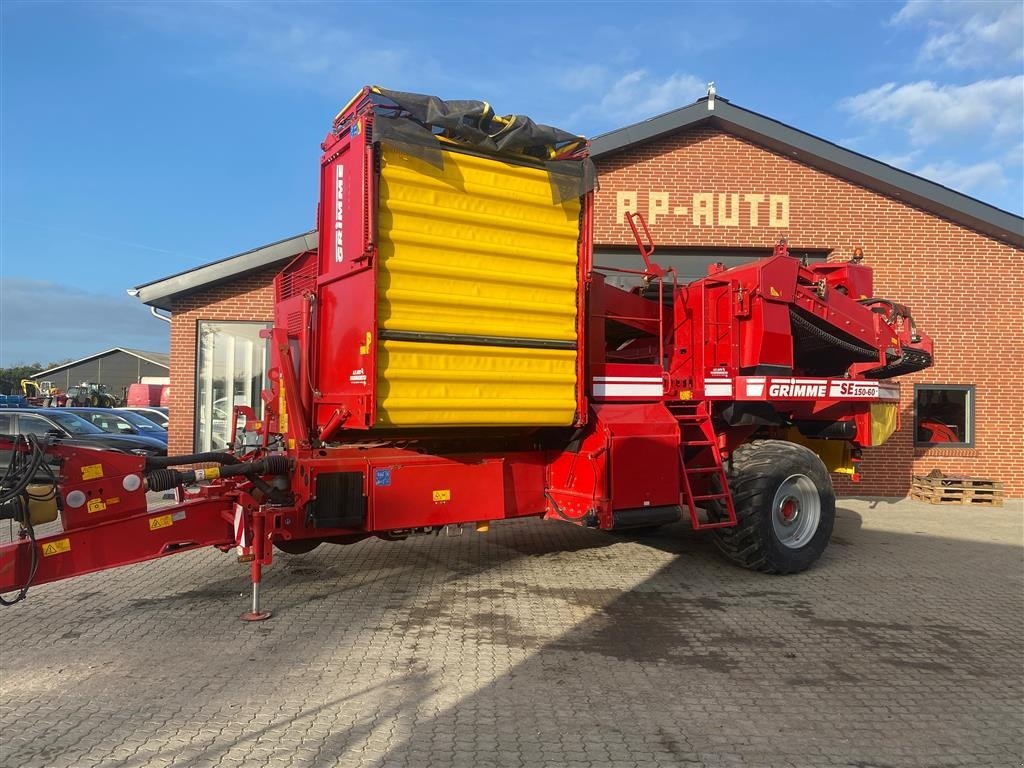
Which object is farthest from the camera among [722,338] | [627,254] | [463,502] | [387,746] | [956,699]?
[627,254]

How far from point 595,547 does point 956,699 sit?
4079 millimetres

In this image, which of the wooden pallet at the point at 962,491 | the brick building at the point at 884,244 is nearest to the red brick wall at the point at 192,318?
the brick building at the point at 884,244

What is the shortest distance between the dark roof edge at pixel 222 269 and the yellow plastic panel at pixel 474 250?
21.4 ft

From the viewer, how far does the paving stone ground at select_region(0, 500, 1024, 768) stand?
3.42 meters

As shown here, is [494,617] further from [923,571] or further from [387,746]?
[923,571]

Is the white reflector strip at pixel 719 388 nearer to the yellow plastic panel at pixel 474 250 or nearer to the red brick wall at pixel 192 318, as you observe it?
the yellow plastic panel at pixel 474 250

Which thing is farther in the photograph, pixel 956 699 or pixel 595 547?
pixel 595 547

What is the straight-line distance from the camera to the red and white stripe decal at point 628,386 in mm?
6172

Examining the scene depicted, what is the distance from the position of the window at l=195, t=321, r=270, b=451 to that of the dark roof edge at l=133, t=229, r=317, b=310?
2.30ft

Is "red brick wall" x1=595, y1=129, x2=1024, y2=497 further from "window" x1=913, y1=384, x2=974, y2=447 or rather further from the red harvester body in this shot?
the red harvester body

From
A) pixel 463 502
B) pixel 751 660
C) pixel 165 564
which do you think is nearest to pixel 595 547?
pixel 463 502

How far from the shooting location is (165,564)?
6.93 m

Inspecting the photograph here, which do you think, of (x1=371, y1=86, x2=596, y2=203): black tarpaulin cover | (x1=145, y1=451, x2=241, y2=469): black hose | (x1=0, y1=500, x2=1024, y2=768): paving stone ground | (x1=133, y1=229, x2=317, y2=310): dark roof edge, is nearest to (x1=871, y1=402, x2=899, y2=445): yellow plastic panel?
(x1=0, y1=500, x2=1024, y2=768): paving stone ground

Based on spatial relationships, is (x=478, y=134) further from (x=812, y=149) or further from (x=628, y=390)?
(x=812, y=149)
